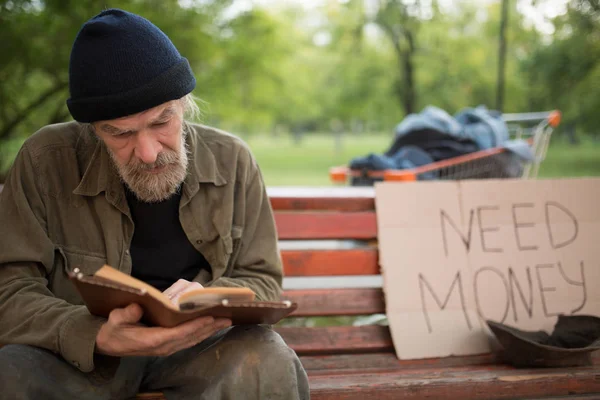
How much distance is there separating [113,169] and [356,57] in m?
14.3

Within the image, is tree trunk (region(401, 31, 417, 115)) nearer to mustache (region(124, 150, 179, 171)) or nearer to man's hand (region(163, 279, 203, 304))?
mustache (region(124, 150, 179, 171))

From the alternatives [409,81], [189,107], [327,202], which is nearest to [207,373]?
[189,107]

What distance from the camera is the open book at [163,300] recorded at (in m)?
1.48

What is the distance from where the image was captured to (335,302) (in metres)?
2.72

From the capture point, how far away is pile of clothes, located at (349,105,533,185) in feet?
17.2

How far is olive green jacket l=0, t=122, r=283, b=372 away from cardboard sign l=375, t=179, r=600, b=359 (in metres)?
0.77

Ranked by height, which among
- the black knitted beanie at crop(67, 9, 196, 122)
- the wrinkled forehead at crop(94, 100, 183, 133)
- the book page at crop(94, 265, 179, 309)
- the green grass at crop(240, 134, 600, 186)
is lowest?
the green grass at crop(240, 134, 600, 186)

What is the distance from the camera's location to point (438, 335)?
265cm

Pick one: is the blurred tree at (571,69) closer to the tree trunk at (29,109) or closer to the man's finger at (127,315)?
the tree trunk at (29,109)

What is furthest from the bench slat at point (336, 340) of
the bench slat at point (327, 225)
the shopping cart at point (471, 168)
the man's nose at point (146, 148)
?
the shopping cart at point (471, 168)

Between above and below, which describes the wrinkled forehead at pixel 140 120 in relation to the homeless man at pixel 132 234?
above

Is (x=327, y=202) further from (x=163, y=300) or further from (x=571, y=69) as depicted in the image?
(x=571, y=69)

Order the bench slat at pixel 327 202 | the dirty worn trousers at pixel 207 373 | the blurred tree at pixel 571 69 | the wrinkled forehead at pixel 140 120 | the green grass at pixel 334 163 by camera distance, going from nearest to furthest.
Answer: the dirty worn trousers at pixel 207 373 < the wrinkled forehead at pixel 140 120 < the bench slat at pixel 327 202 < the blurred tree at pixel 571 69 < the green grass at pixel 334 163

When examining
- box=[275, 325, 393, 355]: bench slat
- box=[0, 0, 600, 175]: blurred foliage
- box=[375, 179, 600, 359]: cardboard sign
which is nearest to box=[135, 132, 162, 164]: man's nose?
box=[275, 325, 393, 355]: bench slat
